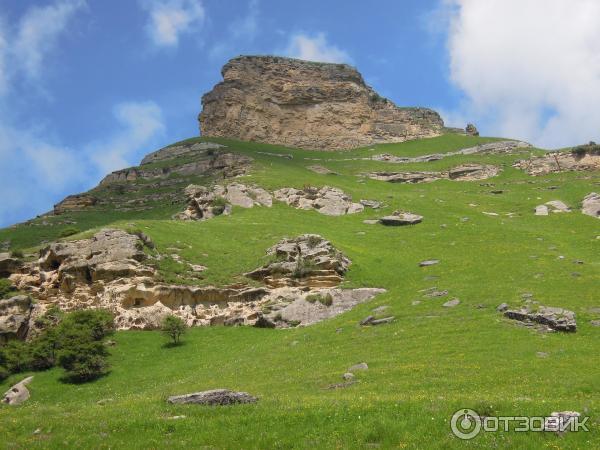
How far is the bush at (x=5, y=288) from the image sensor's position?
4052 cm

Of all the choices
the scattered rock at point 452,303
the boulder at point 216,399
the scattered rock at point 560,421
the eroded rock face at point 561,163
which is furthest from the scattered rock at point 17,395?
the eroded rock face at point 561,163

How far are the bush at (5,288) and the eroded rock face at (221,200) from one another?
3271cm

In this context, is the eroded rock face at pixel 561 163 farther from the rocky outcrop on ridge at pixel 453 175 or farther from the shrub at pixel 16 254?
the shrub at pixel 16 254

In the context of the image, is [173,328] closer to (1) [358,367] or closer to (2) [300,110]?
(1) [358,367]

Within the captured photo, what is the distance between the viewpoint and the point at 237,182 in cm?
8400

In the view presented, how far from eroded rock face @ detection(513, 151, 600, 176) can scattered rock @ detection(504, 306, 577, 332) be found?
67.8 meters

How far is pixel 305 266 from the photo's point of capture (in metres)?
46.2

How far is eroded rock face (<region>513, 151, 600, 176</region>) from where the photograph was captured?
90.9m

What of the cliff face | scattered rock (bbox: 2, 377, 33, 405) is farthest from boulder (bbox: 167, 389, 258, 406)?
the cliff face

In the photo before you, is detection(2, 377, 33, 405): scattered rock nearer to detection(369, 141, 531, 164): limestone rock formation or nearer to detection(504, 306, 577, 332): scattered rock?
detection(504, 306, 577, 332): scattered rock

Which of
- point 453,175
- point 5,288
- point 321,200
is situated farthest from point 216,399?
point 453,175

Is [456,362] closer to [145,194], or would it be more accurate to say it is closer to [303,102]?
[145,194]

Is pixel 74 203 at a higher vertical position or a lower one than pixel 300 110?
lower

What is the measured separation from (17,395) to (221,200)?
158 feet
